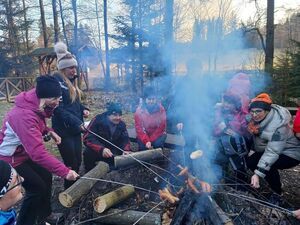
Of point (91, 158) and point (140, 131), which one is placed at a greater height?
point (140, 131)

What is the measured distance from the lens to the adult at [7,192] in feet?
6.70

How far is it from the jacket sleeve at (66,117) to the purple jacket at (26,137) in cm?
82

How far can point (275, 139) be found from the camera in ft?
12.6

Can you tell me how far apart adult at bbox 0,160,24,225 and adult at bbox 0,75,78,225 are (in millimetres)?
922

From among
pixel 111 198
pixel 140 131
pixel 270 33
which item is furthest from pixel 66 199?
pixel 270 33

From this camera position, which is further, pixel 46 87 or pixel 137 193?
pixel 137 193

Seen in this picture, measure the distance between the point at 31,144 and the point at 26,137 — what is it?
0.29 ft

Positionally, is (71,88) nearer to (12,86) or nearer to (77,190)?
(77,190)

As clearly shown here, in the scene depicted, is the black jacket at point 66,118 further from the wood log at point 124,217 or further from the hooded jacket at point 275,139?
the hooded jacket at point 275,139

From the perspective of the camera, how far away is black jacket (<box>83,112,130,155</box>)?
481cm

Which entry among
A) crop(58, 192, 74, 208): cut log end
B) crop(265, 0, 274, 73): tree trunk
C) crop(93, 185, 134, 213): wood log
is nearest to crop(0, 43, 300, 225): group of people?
crop(58, 192, 74, 208): cut log end

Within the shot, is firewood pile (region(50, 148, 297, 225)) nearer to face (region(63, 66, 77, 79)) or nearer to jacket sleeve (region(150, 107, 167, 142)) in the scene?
jacket sleeve (region(150, 107, 167, 142))

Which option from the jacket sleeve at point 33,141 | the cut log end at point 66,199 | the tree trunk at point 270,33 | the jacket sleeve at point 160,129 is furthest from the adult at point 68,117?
the tree trunk at point 270,33

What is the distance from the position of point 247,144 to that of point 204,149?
65 centimetres
